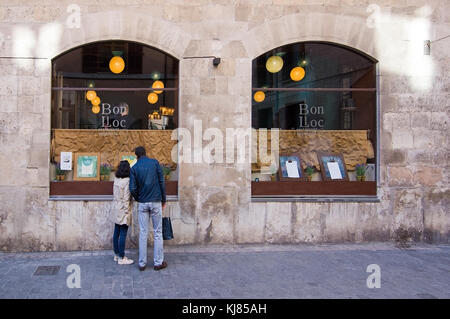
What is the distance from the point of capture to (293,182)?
8422 mm

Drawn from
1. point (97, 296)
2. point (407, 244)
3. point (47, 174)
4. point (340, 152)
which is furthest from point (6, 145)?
point (407, 244)

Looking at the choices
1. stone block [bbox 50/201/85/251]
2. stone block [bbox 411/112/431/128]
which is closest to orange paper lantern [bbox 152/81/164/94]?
stone block [bbox 50/201/85/251]

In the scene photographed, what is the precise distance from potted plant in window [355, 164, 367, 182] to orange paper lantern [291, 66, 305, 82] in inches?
89.7

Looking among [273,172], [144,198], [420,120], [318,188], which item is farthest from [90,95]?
[420,120]

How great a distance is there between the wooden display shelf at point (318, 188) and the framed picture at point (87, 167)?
3301 millimetres

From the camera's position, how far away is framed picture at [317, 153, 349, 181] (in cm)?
857

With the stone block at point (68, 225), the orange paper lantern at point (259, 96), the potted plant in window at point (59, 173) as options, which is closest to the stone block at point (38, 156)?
the potted plant in window at point (59, 173)

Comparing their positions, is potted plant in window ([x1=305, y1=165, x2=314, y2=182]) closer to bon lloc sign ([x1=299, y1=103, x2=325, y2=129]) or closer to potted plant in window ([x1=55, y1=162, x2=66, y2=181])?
bon lloc sign ([x1=299, y1=103, x2=325, y2=129])

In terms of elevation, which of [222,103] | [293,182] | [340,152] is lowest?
[293,182]

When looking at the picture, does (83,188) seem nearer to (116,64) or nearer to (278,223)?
(116,64)

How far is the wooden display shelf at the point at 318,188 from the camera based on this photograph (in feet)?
27.2

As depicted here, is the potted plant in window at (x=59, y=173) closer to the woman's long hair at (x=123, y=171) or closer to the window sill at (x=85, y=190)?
the window sill at (x=85, y=190)

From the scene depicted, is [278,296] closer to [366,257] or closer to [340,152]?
[366,257]

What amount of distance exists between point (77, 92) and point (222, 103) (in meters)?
3.00
